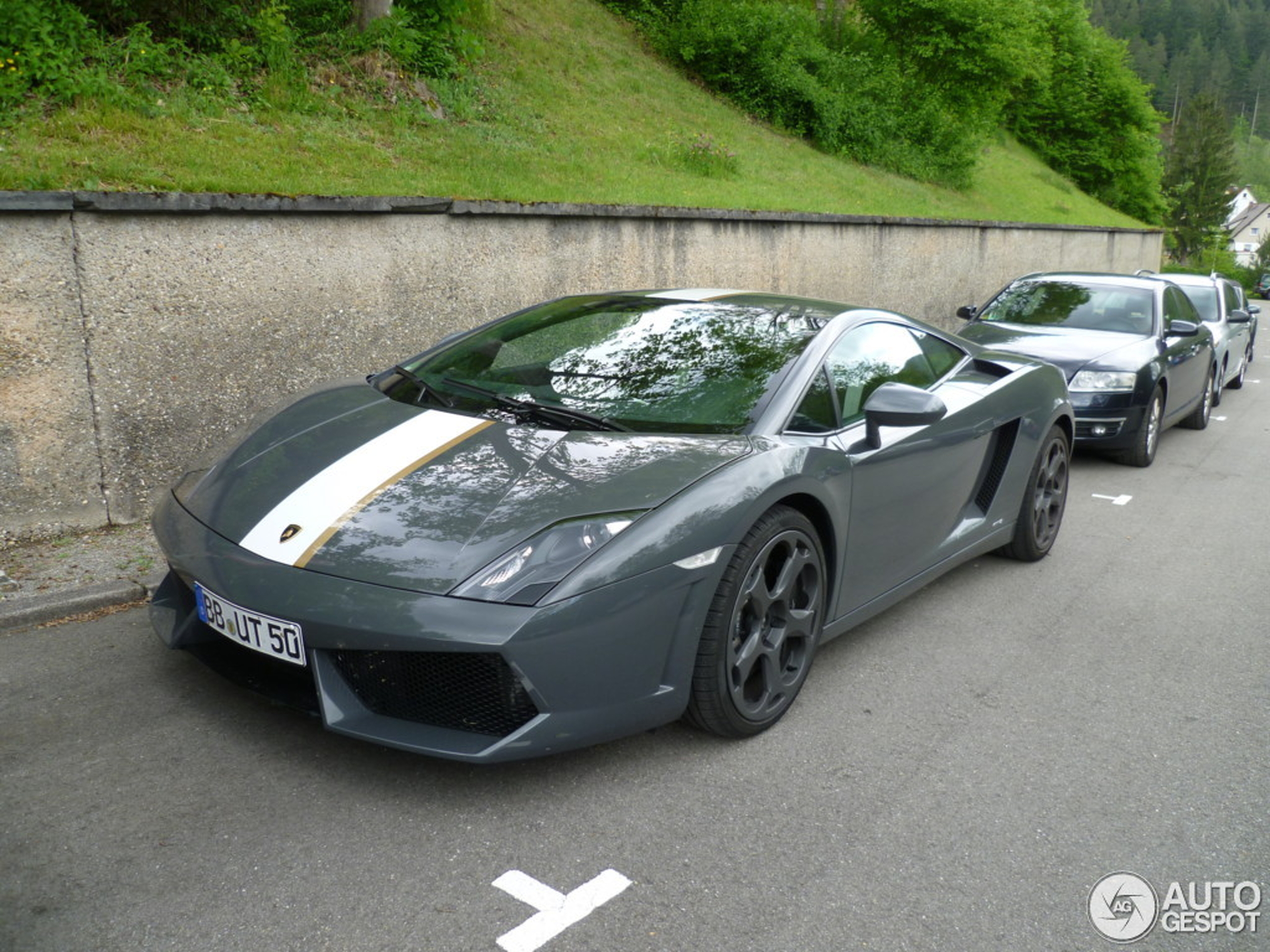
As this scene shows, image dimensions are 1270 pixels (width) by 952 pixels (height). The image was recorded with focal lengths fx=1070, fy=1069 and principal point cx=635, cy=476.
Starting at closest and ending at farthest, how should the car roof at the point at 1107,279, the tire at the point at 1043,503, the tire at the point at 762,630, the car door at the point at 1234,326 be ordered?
the tire at the point at 762,630
the tire at the point at 1043,503
the car roof at the point at 1107,279
the car door at the point at 1234,326

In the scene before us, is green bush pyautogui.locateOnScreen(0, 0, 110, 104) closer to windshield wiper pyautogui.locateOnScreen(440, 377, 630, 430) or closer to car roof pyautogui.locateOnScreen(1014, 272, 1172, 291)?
windshield wiper pyautogui.locateOnScreen(440, 377, 630, 430)

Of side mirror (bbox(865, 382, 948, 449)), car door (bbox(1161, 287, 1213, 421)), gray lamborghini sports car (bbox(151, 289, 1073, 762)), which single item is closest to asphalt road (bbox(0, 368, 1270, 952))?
gray lamborghini sports car (bbox(151, 289, 1073, 762))

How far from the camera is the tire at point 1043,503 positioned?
5.12 m

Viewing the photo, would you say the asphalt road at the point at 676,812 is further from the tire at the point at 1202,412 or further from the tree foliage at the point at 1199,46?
the tree foliage at the point at 1199,46

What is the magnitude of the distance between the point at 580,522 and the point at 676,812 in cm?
83

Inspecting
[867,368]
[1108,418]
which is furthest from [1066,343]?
[867,368]

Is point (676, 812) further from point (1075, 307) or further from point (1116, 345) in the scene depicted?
point (1075, 307)

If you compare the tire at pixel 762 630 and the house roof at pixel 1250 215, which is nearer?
the tire at pixel 762 630

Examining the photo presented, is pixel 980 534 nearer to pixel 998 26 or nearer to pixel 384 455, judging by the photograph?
pixel 384 455

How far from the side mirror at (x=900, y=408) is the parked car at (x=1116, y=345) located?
3.52m

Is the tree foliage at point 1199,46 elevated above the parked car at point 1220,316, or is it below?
above

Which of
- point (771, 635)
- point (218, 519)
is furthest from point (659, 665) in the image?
point (218, 519)

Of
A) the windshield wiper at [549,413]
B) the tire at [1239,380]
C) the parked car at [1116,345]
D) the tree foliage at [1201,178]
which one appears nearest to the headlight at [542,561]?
the windshield wiper at [549,413]

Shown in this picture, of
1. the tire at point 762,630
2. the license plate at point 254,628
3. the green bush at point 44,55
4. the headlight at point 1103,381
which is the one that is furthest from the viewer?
the headlight at point 1103,381
